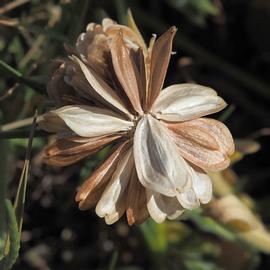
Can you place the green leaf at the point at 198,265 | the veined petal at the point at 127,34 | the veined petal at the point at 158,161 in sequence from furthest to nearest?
the green leaf at the point at 198,265 < the veined petal at the point at 127,34 < the veined petal at the point at 158,161

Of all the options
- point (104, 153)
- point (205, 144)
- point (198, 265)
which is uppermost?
point (205, 144)

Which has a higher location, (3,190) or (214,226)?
(3,190)

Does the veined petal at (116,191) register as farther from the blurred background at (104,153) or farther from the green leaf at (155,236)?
the green leaf at (155,236)

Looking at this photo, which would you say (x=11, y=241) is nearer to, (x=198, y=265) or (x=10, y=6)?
(x=10, y=6)

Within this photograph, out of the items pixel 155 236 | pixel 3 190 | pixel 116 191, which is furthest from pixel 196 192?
pixel 155 236

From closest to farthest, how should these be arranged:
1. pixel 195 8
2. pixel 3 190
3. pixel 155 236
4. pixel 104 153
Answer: pixel 3 190 → pixel 104 153 → pixel 155 236 → pixel 195 8

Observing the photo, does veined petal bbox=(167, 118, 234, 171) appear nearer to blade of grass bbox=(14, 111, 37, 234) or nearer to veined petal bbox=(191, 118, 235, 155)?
veined petal bbox=(191, 118, 235, 155)

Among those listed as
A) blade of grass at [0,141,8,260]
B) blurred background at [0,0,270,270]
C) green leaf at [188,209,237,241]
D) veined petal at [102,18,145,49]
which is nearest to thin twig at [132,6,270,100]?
blurred background at [0,0,270,270]

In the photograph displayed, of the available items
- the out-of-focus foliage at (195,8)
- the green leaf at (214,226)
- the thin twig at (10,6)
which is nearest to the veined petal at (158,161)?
the green leaf at (214,226)
